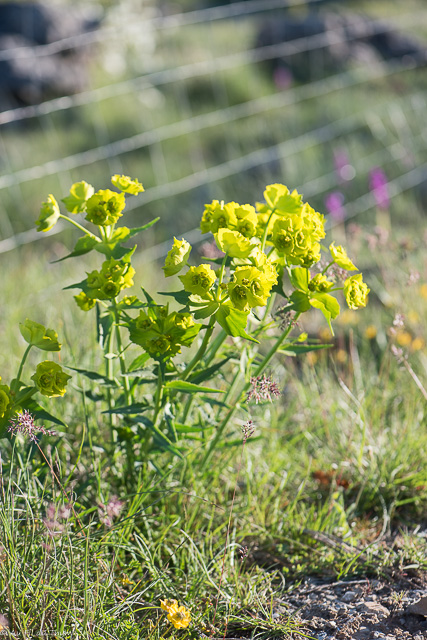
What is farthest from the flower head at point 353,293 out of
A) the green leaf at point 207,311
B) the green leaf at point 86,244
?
the green leaf at point 86,244

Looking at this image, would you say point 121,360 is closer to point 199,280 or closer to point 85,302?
point 85,302

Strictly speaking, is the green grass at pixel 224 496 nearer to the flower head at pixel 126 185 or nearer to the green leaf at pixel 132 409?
the green leaf at pixel 132 409

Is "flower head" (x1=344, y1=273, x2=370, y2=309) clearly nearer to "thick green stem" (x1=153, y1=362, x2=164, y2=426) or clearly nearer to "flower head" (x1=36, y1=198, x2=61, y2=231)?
"thick green stem" (x1=153, y1=362, x2=164, y2=426)

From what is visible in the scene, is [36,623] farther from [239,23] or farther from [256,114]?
[239,23]

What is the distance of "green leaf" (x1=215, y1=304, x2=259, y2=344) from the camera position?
121cm

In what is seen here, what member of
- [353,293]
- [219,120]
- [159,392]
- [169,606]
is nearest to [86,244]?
[159,392]

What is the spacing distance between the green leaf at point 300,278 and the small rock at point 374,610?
688 millimetres

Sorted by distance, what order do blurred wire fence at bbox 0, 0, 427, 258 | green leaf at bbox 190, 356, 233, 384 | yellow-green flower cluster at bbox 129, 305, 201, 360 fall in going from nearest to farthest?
yellow-green flower cluster at bbox 129, 305, 201, 360, green leaf at bbox 190, 356, 233, 384, blurred wire fence at bbox 0, 0, 427, 258

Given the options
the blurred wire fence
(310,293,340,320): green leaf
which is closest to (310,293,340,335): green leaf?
(310,293,340,320): green leaf

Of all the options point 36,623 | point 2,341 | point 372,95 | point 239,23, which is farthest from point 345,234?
point 239,23

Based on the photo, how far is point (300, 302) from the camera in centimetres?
132

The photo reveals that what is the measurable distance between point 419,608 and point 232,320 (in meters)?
0.73

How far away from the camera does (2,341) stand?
2412mm

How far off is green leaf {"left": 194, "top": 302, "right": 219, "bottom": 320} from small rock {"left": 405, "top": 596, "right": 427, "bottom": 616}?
757mm
